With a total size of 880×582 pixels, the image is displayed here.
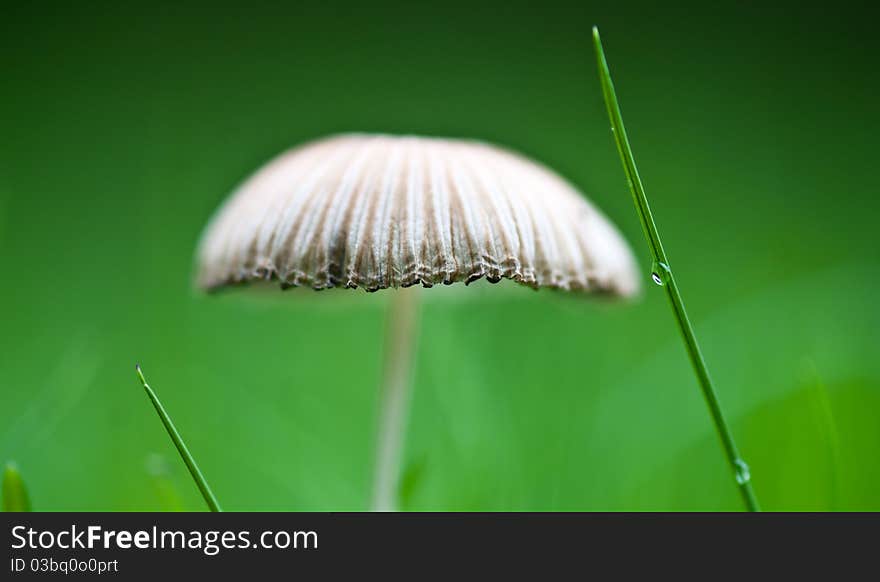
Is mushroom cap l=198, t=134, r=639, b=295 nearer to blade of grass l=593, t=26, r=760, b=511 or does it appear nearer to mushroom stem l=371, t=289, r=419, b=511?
blade of grass l=593, t=26, r=760, b=511

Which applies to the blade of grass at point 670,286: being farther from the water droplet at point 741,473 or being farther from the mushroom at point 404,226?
the mushroom at point 404,226

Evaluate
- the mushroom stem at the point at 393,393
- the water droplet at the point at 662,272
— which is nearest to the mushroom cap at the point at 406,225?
the water droplet at the point at 662,272

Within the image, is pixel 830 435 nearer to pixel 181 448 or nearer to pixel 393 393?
pixel 393 393

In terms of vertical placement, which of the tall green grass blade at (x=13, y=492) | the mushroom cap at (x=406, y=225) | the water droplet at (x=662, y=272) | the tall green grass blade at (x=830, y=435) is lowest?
the tall green grass blade at (x=830, y=435)

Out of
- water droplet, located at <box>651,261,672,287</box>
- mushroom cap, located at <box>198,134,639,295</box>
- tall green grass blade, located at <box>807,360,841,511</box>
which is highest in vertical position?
mushroom cap, located at <box>198,134,639,295</box>

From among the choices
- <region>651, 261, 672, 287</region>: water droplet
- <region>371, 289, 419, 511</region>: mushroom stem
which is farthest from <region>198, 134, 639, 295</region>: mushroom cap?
<region>371, 289, 419, 511</region>: mushroom stem
